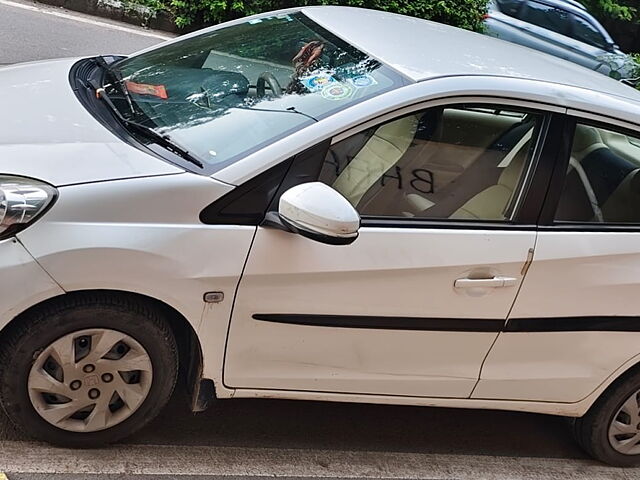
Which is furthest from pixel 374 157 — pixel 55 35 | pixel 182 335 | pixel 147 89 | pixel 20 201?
pixel 55 35

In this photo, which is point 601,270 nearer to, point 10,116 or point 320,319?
point 320,319

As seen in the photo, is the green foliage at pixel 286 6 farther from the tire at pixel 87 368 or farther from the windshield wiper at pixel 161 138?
the tire at pixel 87 368

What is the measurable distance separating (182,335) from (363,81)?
1.13m

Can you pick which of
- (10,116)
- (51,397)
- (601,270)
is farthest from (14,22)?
(601,270)

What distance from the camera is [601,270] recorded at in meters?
2.77

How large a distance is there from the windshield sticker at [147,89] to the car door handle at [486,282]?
1.36 metres

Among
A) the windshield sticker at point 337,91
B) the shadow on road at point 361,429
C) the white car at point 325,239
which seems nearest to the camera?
the white car at point 325,239

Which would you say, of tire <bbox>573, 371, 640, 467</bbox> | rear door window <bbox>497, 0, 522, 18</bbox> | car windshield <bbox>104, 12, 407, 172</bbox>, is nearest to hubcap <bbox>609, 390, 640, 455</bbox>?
tire <bbox>573, 371, 640, 467</bbox>

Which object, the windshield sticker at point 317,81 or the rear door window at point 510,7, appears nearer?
the windshield sticker at point 317,81

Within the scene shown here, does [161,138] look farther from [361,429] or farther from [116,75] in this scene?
[361,429]

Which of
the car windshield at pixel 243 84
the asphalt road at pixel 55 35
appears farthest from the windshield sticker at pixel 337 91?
the asphalt road at pixel 55 35

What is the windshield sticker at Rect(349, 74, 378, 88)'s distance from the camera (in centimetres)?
271

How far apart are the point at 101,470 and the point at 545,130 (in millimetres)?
2003

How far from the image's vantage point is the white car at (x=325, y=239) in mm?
2410
